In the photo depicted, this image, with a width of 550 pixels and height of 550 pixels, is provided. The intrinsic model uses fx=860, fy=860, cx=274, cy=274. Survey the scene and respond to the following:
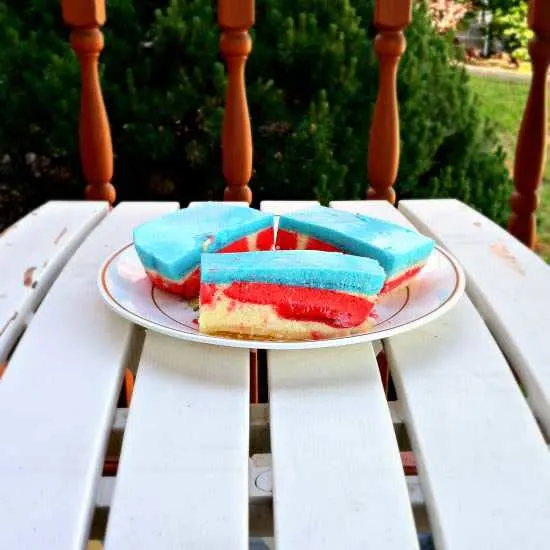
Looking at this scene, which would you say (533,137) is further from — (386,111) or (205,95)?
(205,95)

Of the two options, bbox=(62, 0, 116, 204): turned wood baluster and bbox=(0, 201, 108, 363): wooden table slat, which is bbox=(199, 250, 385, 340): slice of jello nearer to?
bbox=(0, 201, 108, 363): wooden table slat

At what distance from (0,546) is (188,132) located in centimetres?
186

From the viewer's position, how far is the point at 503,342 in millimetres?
790

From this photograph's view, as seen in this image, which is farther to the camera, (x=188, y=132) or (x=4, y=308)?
(x=188, y=132)

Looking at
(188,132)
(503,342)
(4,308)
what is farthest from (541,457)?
(188,132)

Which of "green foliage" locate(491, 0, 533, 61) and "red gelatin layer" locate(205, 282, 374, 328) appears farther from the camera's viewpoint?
"green foliage" locate(491, 0, 533, 61)

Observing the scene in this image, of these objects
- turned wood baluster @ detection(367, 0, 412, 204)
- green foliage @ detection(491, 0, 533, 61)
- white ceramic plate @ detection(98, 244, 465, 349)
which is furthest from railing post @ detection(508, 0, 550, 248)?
green foliage @ detection(491, 0, 533, 61)

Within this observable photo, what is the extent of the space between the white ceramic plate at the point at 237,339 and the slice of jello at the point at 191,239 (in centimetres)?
2

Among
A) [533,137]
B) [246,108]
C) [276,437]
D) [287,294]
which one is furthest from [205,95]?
[276,437]

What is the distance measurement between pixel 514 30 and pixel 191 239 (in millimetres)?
5228

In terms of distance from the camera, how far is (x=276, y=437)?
0.63 m

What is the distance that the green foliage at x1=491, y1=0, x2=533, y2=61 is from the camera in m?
5.38

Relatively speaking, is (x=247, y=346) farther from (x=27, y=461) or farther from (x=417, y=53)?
(x=417, y=53)

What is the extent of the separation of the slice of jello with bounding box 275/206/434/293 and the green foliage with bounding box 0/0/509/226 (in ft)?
4.39
